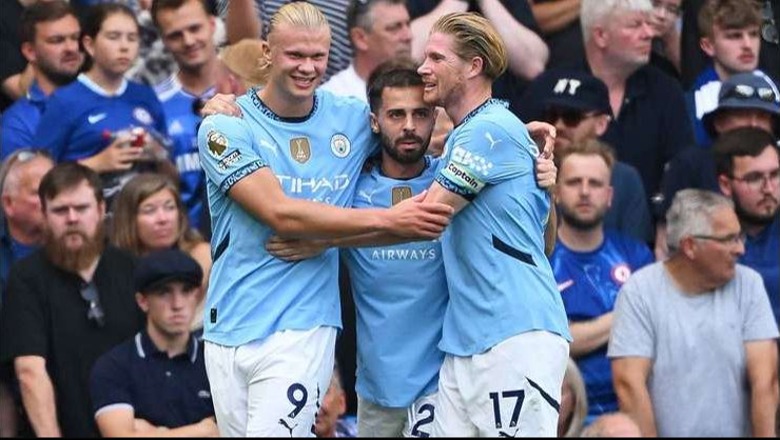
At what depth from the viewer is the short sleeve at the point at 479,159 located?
31.1 feet

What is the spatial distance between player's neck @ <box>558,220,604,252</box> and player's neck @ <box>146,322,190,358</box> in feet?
7.92

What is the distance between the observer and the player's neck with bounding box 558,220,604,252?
12680mm

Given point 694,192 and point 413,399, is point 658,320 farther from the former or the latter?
point 413,399

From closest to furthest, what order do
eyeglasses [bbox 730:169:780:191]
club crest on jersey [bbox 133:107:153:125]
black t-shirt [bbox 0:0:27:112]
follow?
eyeglasses [bbox 730:169:780:191] < club crest on jersey [bbox 133:107:153:125] < black t-shirt [bbox 0:0:27:112]

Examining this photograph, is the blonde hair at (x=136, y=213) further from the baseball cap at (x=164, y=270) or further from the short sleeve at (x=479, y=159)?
the short sleeve at (x=479, y=159)

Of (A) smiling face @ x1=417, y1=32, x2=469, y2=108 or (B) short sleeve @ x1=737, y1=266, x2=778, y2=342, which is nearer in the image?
(A) smiling face @ x1=417, y1=32, x2=469, y2=108

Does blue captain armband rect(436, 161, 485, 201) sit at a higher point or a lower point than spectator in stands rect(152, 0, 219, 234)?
lower

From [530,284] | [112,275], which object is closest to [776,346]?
[530,284]

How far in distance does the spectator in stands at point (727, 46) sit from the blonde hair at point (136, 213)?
3.74m

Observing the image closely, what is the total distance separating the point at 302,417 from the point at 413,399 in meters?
0.58

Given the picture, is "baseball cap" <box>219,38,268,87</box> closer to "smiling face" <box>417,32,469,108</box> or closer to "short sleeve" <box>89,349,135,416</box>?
"short sleeve" <box>89,349,135,416</box>

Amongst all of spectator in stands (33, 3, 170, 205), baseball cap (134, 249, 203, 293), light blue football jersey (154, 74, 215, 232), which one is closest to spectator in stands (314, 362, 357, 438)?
baseball cap (134, 249, 203, 293)

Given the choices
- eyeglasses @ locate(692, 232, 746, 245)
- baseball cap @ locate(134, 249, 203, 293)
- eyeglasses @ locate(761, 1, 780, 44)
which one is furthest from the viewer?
eyeglasses @ locate(761, 1, 780, 44)

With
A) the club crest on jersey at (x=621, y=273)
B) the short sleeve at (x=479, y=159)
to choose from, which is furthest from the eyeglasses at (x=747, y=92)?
the short sleeve at (x=479, y=159)
